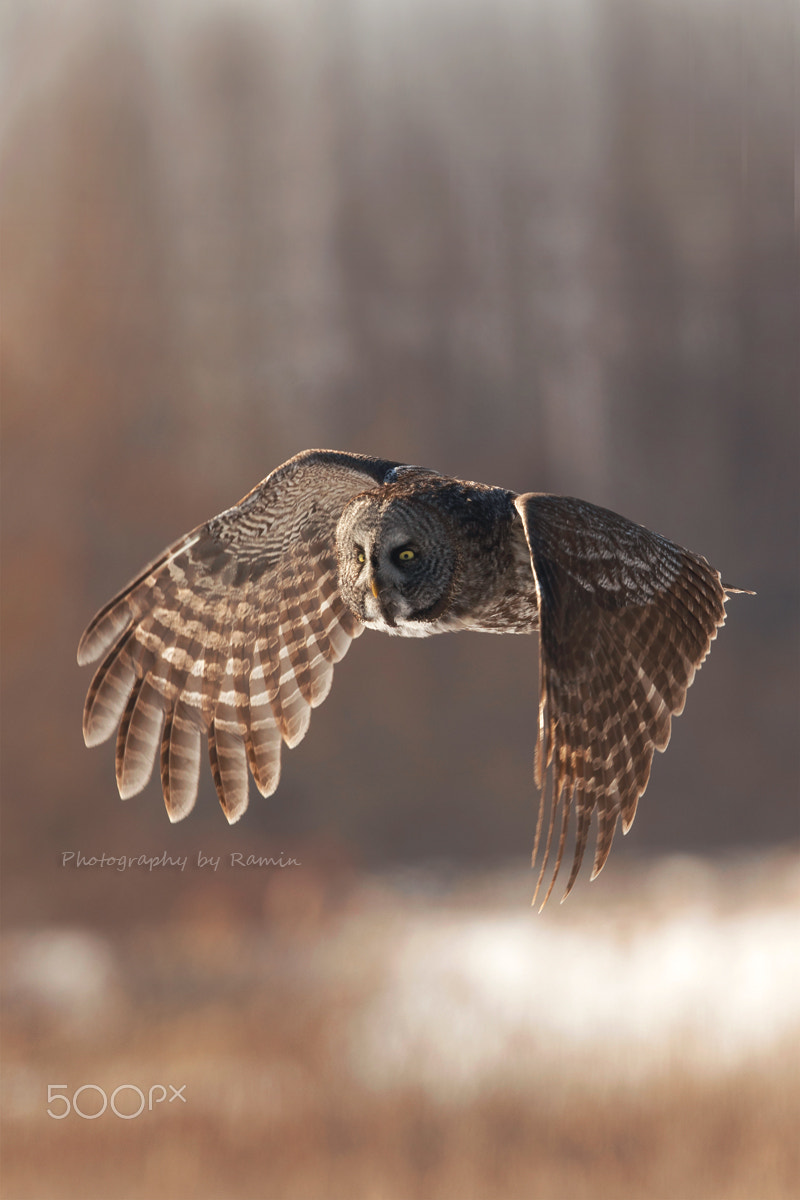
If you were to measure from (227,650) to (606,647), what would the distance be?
78cm

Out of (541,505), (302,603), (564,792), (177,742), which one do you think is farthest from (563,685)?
(177,742)

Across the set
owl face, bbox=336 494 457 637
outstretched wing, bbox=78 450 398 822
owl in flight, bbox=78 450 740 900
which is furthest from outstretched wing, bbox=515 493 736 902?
outstretched wing, bbox=78 450 398 822

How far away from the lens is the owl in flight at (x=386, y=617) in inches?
53.7

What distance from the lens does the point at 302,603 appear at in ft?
6.22

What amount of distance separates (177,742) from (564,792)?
822 millimetres

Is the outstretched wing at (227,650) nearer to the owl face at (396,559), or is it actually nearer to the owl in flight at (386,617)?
the owl in flight at (386,617)

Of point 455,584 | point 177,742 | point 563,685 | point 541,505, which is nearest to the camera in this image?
point 563,685

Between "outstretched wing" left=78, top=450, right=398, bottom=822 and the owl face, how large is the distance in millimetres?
311

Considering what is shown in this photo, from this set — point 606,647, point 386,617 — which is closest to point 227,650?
point 386,617

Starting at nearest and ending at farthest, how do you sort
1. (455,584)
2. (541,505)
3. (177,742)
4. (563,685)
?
(563,685), (541,505), (455,584), (177,742)

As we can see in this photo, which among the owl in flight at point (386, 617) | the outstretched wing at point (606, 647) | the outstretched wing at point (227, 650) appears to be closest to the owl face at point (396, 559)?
the owl in flight at point (386, 617)

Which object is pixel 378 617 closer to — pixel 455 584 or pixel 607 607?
pixel 455 584

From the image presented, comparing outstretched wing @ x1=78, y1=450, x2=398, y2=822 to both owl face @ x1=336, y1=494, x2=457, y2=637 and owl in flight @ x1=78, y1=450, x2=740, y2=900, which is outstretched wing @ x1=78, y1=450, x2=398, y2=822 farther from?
owl face @ x1=336, y1=494, x2=457, y2=637

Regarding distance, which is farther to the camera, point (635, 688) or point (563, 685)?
point (635, 688)
